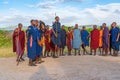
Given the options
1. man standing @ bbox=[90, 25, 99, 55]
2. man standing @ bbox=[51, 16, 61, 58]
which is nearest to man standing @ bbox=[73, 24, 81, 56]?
man standing @ bbox=[90, 25, 99, 55]

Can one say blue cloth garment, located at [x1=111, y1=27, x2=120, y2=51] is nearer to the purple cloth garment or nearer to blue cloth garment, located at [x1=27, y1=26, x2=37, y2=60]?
the purple cloth garment

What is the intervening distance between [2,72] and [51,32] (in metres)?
5.12

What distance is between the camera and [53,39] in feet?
64.5

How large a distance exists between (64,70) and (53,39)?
4583 mm

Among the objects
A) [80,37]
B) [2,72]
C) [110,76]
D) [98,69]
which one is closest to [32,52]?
[2,72]

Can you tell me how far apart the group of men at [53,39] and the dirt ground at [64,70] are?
0.75m

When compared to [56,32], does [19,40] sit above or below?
below

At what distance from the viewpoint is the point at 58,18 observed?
62.8 feet

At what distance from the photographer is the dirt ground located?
13.7 m

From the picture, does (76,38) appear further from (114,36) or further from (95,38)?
(114,36)

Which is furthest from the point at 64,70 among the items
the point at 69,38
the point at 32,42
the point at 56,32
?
the point at 69,38

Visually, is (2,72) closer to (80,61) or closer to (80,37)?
(80,61)

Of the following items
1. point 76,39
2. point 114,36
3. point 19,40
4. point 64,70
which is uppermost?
point 19,40

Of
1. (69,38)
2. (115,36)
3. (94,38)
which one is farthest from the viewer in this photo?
(69,38)
